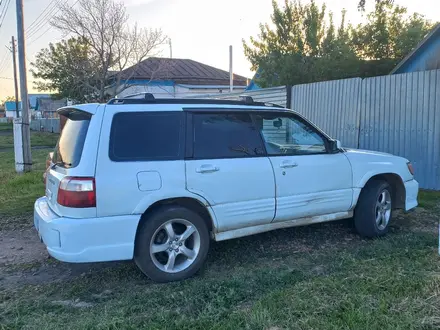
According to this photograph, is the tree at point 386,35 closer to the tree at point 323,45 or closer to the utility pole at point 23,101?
the tree at point 323,45

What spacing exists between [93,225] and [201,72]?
2695 centimetres

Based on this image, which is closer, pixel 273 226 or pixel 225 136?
pixel 225 136

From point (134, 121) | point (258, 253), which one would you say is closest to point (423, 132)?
point (258, 253)

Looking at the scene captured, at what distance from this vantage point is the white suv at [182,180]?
12.4 feet

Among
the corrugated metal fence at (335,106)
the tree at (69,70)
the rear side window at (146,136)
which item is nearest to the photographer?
the rear side window at (146,136)

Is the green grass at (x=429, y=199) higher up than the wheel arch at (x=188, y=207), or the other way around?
the wheel arch at (x=188, y=207)

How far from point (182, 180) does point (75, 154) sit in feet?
3.38

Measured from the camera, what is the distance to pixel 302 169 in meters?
4.81

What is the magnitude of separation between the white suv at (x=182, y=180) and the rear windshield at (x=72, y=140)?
2 centimetres

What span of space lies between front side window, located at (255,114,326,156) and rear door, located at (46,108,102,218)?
6.06 ft

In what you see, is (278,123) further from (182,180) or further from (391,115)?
(391,115)

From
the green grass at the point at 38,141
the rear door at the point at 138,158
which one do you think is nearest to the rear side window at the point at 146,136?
the rear door at the point at 138,158

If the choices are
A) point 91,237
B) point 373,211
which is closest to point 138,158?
point 91,237

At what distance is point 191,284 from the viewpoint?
402cm
